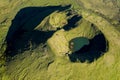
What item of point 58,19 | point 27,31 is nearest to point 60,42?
point 58,19

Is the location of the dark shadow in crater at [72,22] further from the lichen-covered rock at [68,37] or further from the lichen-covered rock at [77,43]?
the lichen-covered rock at [77,43]

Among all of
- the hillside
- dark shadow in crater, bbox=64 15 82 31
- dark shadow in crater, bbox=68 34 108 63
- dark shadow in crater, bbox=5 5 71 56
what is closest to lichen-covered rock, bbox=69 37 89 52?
the hillside

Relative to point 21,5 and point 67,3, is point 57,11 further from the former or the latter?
point 21,5

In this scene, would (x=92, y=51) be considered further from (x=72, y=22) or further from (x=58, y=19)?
(x=58, y=19)

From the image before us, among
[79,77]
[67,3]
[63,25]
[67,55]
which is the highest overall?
[67,3]

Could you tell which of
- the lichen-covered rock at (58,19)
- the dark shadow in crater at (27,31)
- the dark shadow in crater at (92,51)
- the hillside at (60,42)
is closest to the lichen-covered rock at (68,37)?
the hillside at (60,42)

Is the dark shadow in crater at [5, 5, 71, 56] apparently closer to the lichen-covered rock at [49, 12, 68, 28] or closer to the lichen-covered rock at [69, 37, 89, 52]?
the lichen-covered rock at [49, 12, 68, 28]

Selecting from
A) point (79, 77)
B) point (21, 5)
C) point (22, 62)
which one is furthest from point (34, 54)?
point (21, 5)

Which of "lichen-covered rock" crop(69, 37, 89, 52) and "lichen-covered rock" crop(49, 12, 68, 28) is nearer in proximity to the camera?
"lichen-covered rock" crop(69, 37, 89, 52)
